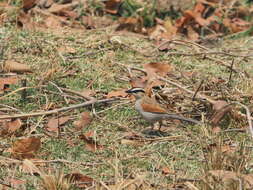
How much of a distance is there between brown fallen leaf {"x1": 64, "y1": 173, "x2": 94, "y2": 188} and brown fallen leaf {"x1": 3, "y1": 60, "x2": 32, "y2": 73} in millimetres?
2546

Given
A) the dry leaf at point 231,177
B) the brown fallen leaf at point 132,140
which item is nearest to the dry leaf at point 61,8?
the brown fallen leaf at point 132,140

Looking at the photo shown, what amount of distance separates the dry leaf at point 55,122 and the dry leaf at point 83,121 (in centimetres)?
12

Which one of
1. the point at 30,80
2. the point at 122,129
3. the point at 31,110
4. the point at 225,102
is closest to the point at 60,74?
the point at 30,80

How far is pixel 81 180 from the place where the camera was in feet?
15.6

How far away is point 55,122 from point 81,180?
1.34 m

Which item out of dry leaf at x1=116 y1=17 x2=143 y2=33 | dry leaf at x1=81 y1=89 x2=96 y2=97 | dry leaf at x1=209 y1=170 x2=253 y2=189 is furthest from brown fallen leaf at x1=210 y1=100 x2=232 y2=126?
dry leaf at x1=116 y1=17 x2=143 y2=33

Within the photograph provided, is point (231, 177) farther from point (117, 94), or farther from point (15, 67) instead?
point (15, 67)

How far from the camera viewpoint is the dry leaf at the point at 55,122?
588 centimetres

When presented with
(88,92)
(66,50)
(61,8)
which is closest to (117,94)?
(88,92)

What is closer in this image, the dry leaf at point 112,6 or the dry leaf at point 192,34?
the dry leaf at point 192,34

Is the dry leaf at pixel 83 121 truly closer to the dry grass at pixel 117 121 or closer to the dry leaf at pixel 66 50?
the dry grass at pixel 117 121

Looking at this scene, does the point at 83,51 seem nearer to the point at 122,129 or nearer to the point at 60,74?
the point at 60,74

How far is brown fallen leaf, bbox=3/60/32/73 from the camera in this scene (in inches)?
273

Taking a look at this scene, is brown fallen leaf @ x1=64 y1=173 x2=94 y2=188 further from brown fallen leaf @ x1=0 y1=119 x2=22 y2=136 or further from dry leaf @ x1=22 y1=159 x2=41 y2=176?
brown fallen leaf @ x1=0 y1=119 x2=22 y2=136
